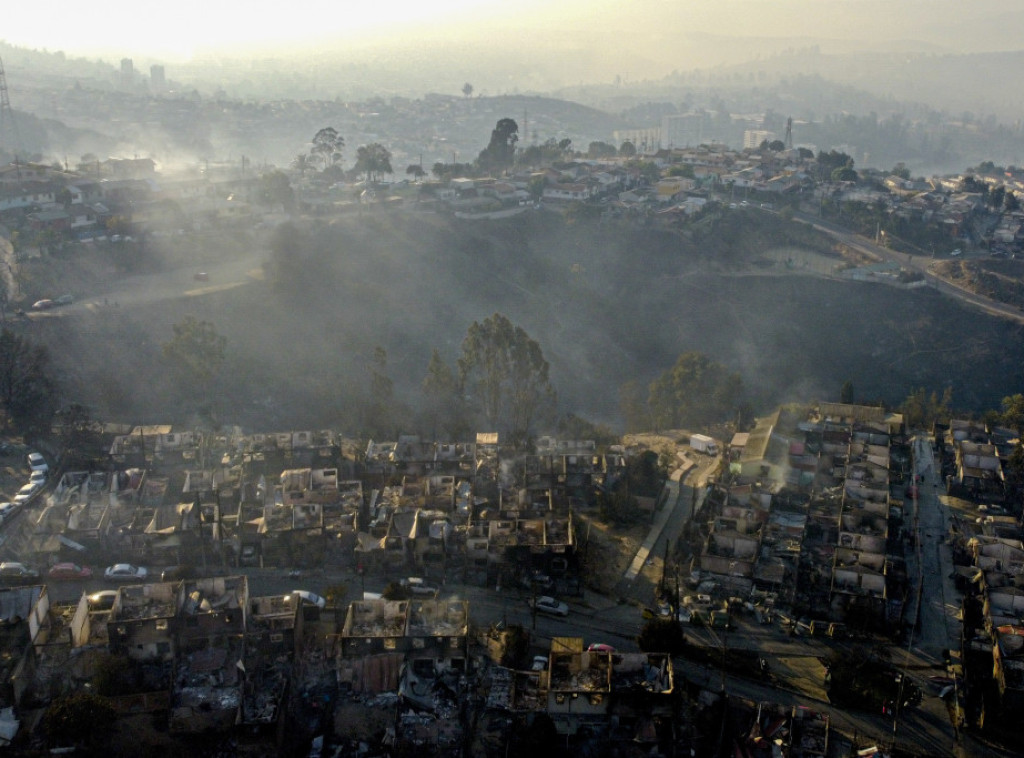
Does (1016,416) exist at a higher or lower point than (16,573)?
lower

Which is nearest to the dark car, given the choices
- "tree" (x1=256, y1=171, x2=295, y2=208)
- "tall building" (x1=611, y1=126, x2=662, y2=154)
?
"tree" (x1=256, y1=171, x2=295, y2=208)

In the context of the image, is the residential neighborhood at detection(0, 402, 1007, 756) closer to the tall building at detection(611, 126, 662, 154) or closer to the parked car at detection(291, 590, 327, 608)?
the parked car at detection(291, 590, 327, 608)

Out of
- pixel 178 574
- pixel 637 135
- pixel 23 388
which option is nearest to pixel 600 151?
pixel 23 388

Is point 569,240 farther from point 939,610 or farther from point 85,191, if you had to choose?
point 939,610

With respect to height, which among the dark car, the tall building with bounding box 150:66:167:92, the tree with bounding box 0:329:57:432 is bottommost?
the dark car

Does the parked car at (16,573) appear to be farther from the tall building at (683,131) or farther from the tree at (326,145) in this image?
the tall building at (683,131)

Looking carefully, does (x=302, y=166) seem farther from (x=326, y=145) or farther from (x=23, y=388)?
(x=23, y=388)

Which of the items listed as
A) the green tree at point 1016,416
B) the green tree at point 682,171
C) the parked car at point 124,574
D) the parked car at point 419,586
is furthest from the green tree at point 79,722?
the green tree at point 682,171
